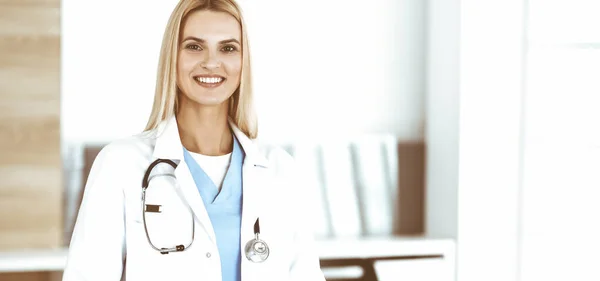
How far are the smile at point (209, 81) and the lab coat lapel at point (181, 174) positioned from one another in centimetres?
13

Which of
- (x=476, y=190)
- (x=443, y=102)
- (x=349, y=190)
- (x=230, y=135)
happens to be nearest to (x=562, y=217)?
(x=476, y=190)

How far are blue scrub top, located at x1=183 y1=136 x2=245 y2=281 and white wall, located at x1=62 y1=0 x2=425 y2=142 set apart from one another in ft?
2.49

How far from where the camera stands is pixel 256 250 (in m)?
1.65

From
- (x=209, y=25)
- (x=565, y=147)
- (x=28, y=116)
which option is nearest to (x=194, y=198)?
(x=209, y=25)

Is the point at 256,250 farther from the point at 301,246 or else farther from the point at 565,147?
the point at 565,147

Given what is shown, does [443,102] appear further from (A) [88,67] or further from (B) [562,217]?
(A) [88,67]

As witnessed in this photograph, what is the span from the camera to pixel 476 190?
2.34m

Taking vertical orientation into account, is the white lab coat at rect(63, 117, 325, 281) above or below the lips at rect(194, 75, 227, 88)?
below

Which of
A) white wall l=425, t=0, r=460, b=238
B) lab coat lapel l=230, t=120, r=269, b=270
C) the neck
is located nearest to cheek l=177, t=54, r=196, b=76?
the neck

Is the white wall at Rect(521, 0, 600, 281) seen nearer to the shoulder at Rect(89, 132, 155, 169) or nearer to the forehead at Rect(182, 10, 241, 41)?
the forehead at Rect(182, 10, 241, 41)

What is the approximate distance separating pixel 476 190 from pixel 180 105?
42.8 inches

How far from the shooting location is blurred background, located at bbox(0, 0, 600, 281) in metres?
2.28

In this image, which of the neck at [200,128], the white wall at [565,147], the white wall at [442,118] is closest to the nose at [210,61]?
the neck at [200,128]

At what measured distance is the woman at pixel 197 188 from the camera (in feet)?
5.22
